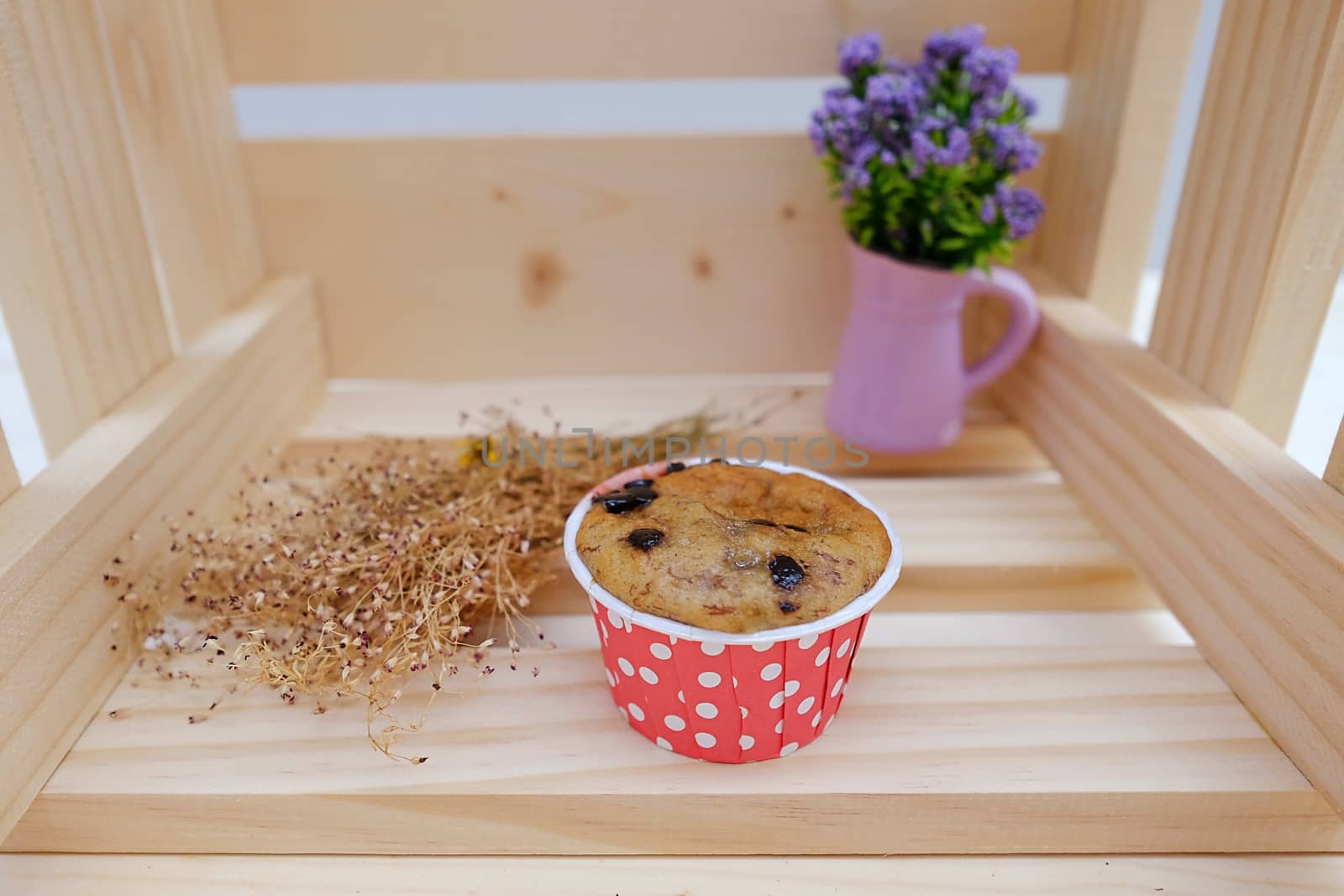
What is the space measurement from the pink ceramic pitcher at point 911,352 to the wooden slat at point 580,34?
223mm

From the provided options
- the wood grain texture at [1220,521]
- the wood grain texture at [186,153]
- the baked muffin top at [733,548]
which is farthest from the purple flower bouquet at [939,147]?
the wood grain texture at [186,153]

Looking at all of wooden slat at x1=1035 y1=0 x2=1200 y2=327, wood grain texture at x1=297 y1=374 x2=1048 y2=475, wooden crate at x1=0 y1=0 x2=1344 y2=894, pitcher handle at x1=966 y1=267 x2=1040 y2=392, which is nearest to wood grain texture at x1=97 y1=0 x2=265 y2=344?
wooden crate at x1=0 y1=0 x2=1344 y2=894

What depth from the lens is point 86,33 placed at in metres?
0.64

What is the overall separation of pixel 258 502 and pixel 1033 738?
1.92 feet

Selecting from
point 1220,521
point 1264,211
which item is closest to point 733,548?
point 1220,521

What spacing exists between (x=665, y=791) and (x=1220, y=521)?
15.2 inches

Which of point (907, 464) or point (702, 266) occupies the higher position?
point (702, 266)

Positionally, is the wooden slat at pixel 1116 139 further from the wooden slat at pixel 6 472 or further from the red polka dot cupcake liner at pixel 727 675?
the wooden slat at pixel 6 472

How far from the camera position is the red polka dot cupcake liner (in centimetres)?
49

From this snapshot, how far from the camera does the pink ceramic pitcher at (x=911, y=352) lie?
2.51 feet

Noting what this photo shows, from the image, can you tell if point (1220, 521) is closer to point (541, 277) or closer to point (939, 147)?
point (939, 147)

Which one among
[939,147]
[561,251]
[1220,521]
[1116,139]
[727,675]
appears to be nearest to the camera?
[727,675]

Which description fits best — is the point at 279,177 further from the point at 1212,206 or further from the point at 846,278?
the point at 1212,206

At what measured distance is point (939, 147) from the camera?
702mm
